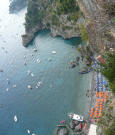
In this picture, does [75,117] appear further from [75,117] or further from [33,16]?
[33,16]

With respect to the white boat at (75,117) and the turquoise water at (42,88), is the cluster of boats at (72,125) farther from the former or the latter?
the turquoise water at (42,88)

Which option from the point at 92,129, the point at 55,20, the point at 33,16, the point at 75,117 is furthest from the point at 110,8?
the point at 33,16

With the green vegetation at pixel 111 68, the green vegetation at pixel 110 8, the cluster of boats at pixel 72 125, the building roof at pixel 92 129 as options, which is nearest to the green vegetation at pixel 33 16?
the cluster of boats at pixel 72 125

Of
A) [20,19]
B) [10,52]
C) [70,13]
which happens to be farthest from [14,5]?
[70,13]

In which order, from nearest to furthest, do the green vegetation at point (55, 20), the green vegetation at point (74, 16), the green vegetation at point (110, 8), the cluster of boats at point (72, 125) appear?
1. the green vegetation at point (110, 8)
2. the cluster of boats at point (72, 125)
3. the green vegetation at point (74, 16)
4. the green vegetation at point (55, 20)

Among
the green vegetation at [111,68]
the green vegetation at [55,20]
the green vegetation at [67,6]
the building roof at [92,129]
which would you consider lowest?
the building roof at [92,129]

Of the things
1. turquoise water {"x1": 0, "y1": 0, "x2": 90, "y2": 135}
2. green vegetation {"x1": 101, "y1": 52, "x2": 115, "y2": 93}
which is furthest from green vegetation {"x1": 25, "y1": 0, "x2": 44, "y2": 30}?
green vegetation {"x1": 101, "y1": 52, "x2": 115, "y2": 93}

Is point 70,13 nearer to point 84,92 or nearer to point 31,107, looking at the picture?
point 84,92

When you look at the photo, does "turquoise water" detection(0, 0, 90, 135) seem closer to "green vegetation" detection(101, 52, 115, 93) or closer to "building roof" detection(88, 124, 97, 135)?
"building roof" detection(88, 124, 97, 135)
